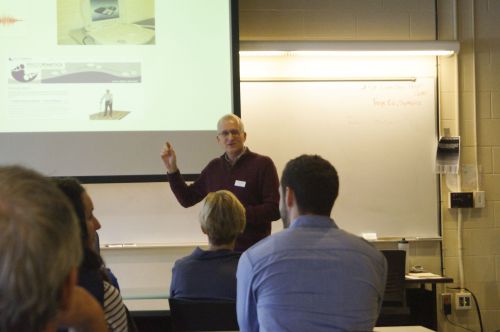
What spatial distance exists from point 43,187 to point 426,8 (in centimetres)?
424

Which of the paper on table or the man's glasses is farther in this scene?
the paper on table

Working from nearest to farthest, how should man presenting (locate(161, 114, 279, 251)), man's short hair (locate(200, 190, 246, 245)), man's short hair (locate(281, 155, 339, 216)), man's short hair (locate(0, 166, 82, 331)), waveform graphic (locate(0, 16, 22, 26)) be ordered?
man's short hair (locate(0, 166, 82, 331)) < man's short hair (locate(281, 155, 339, 216)) < man's short hair (locate(200, 190, 246, 245)) < man presenting (locate(161, 114, 279, 251)) < waveform graphic (locate(0, 16, 22, 26))

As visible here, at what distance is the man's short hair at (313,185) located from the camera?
165 centimetres

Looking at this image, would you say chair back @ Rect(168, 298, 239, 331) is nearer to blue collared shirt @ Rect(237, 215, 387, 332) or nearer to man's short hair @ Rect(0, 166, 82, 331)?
blue collared shirt @ Rect(237, 215, 387, 332)

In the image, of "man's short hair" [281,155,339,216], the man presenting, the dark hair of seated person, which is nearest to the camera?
the dark hair of seated person

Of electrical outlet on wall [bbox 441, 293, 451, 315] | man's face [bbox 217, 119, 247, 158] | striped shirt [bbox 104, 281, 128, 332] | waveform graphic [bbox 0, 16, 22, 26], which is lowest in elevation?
electrical outlet on wall [bbox 441, 293, 451, 315]

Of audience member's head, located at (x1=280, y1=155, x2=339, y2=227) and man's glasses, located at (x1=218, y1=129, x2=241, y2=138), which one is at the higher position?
man's glasses, located at (x1=218, y1=129, x2=241, y2=138)

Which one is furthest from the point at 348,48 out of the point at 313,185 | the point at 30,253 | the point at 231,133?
the point at 30,253

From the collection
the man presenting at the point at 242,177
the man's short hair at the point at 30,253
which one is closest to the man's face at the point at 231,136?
the man presenting at the point at 242,177

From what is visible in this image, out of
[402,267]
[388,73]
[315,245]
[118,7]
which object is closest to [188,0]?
[118,7]

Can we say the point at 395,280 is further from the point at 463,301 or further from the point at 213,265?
the point at 213,265

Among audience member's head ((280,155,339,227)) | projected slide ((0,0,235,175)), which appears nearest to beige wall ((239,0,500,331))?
projected slide ((0,0,235,175))

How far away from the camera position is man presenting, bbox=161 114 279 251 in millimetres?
3256

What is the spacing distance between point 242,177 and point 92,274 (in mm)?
1906
